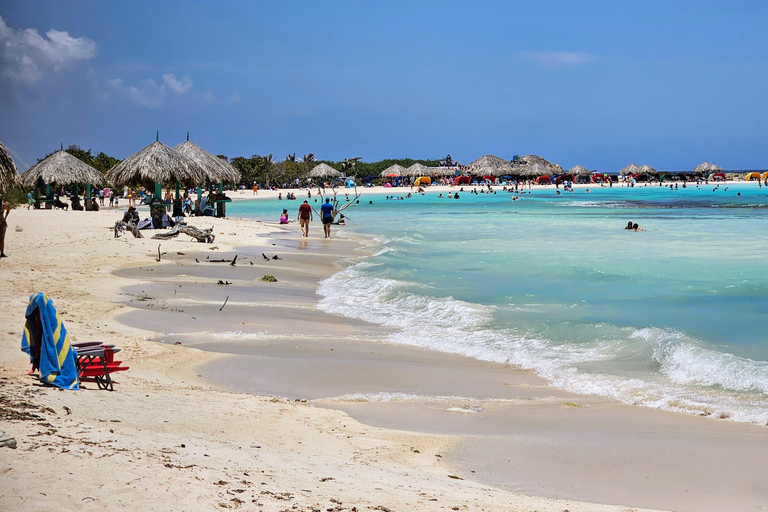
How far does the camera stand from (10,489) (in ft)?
9.31

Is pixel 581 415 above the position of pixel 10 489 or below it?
below

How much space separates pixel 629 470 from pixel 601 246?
16282mm

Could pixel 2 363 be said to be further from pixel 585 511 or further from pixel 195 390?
pixel 585 511

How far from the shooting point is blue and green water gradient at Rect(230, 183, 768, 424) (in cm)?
649

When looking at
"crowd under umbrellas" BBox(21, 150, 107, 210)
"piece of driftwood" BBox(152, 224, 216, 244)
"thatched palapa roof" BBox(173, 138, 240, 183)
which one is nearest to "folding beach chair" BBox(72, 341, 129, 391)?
"piece of driftwood" BBox(152, 224, 216, 244)

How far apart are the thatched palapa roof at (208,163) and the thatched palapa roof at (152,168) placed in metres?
2.73

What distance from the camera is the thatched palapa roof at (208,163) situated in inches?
1099

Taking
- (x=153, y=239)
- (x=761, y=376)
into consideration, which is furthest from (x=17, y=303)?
(x=153, y=239)

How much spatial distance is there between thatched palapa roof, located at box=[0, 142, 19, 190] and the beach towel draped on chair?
8.45 m

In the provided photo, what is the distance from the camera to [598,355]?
293 inches

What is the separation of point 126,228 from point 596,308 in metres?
13.1

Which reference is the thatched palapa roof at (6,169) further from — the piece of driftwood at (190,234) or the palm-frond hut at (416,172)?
the palm-frond hut at (416,172)

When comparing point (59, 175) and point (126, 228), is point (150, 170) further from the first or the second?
point (59, 175)

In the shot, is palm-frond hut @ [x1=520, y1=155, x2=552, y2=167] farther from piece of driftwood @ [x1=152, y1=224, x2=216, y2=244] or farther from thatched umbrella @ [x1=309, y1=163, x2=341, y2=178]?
piece of driftwood @ [x1=152, y1=224, x2=216, y2=244]
